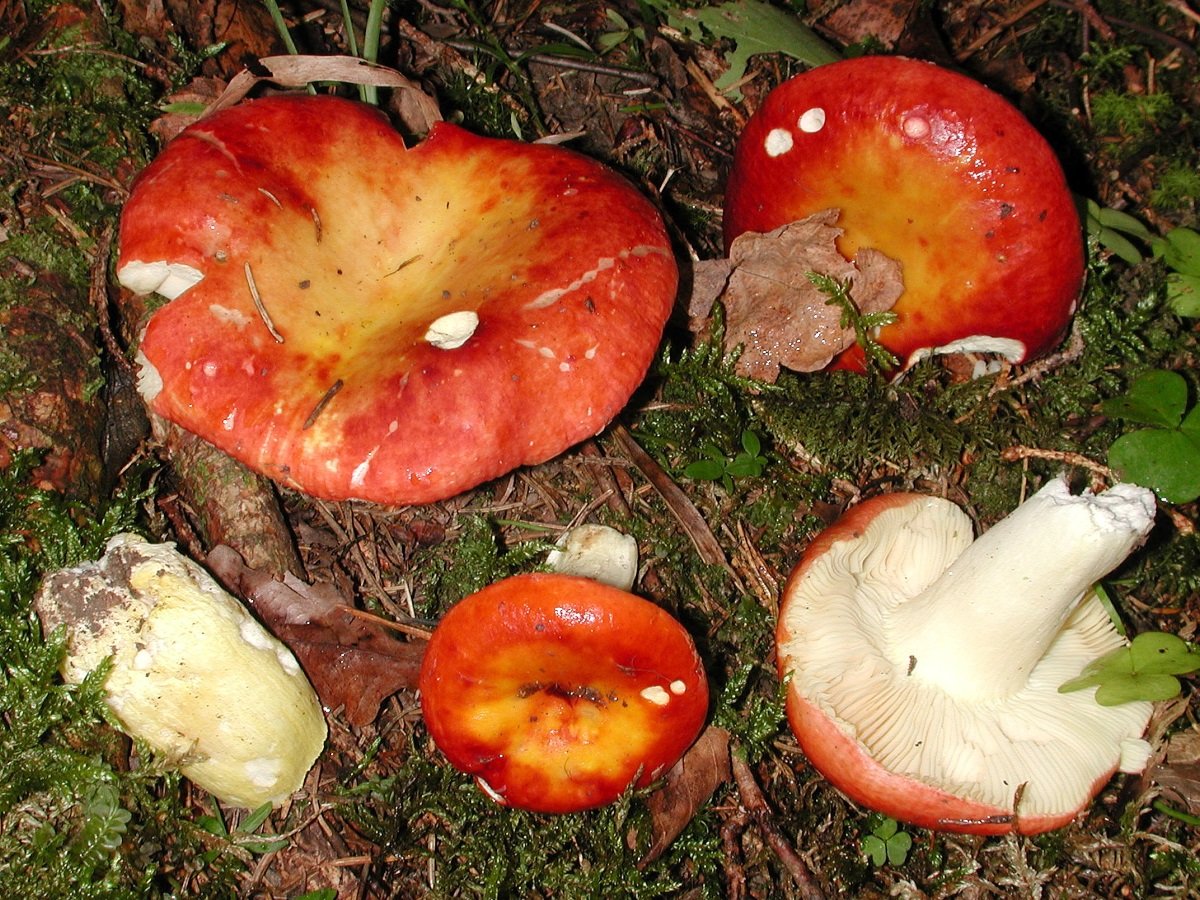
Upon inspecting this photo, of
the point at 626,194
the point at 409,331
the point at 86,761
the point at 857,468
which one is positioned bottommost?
the point at 86,761

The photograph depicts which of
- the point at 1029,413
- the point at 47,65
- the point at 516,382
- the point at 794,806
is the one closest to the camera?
the point at 516,382

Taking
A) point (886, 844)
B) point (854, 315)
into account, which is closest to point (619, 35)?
point (854, 315)

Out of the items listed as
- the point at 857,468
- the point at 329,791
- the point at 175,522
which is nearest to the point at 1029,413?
the point at 857,468

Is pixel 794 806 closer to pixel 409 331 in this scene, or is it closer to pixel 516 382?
pixel 516 382

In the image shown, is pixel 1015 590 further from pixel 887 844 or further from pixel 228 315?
pixel 228 315

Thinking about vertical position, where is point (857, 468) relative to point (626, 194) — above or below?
below

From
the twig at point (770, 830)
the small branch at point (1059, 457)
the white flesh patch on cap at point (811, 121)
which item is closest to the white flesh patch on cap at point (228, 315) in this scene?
the white flesh patch on cap at point (811, 121)

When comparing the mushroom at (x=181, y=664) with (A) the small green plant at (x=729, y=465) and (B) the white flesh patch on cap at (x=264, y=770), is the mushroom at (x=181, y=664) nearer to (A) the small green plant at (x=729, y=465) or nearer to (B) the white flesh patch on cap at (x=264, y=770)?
(B) the white flesh patch on cap at (x=264, y=770)

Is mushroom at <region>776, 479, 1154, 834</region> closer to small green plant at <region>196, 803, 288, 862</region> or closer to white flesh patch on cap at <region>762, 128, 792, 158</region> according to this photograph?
white flesh patch on cap at <region>762, 128, 792, 158</region>
